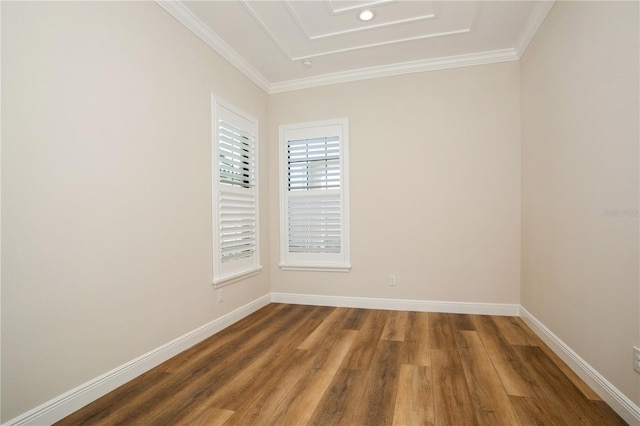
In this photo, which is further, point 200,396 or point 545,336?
point 545,336

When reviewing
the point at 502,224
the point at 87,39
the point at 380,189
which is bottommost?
the point at 502,224

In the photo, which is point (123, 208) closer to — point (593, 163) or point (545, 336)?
point (593, 163)

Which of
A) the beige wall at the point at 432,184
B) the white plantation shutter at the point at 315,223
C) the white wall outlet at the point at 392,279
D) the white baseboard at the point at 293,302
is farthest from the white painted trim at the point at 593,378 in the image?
the white plantation shutter at the point at 315,223

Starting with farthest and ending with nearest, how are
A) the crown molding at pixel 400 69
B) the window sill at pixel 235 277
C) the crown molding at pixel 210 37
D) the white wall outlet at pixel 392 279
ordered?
the white wall outlet at pixel 392 279 < the crown molding at pixel 400 69 < the window sill at pixel 235 277 < the crown molding at pixel 210 37

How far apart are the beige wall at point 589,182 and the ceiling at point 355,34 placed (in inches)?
17.1

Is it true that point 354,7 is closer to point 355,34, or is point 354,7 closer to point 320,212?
point 355,34

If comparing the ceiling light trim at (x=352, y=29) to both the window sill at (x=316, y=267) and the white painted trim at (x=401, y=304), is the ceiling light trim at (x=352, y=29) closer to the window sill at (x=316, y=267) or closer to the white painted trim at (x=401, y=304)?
the window sill at (x=316, y=267)

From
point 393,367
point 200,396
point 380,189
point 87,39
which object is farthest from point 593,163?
point 87,39

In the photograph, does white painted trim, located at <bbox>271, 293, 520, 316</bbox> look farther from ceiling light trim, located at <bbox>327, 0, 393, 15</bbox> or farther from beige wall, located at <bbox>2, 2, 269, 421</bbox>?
ceiling light trim, located at <bbox>327, 0, 393, 15</bbox>

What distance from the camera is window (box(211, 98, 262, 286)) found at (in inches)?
122

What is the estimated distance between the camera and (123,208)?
2135 millimetres

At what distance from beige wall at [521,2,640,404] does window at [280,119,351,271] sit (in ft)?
6.45

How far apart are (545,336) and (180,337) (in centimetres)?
298

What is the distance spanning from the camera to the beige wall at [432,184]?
345 cm
